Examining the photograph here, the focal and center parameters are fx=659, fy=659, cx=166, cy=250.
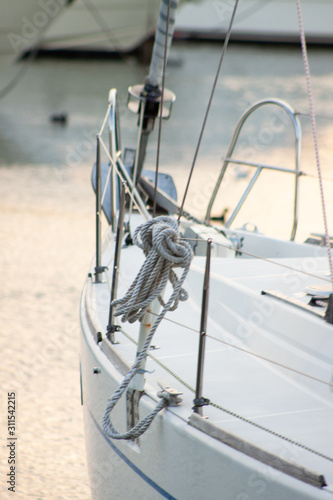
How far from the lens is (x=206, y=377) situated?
1.79 meters

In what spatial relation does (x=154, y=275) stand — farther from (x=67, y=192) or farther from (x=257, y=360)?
(x=67, y=192)

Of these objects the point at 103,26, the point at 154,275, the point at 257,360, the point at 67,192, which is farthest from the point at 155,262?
the point at 103,26

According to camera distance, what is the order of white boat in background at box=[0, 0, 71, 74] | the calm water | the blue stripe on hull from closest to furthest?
the blue stripe on hull, the calm water, white boat in background at box=[0, 0, 71, 74]

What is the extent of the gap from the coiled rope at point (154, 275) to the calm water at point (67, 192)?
1.64 m

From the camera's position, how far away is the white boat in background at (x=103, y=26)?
52.0 ft

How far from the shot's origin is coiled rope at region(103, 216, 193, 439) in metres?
1.49

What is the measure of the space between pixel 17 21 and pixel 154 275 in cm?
1179

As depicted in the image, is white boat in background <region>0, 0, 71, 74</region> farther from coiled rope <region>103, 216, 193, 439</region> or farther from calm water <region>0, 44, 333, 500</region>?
coiled rope <region>103, 216, 193, 439</region>

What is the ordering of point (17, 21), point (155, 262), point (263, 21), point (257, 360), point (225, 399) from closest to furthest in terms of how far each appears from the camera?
point (155, 262), point (225, 399), point (257, 360), point (17, 21), point (263, 21)

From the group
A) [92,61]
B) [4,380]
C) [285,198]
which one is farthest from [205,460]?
[92,61]

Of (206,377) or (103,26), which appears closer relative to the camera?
(206,377)

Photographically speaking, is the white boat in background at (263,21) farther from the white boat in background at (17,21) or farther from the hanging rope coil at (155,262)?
the hanging rope coil at (155,262)

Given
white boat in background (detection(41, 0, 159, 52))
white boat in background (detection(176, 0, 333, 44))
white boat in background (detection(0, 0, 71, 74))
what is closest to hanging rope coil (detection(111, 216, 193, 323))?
white boat in background (detection(0, 0, 71, 74))

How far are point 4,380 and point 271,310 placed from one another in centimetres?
254
